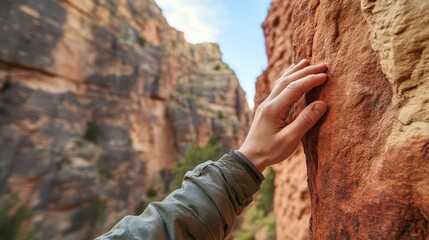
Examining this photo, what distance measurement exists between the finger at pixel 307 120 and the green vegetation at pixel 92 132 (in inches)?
641

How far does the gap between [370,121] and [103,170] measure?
16340mm

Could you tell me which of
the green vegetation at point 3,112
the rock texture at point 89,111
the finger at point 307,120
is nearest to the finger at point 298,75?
the finger at point 307,120

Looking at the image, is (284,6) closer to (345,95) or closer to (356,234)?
(345,95)

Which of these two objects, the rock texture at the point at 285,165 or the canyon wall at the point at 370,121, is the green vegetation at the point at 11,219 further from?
the canyon wall at the point at 370,121

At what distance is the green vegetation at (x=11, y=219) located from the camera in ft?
35.7

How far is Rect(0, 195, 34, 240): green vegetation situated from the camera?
10883 mm

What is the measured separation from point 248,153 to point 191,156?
14108 mm

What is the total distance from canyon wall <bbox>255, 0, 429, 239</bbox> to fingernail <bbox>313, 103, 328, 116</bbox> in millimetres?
28

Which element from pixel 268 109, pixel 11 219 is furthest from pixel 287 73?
pixel 11 219

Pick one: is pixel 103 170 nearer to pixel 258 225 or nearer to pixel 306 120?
pixel 258 225

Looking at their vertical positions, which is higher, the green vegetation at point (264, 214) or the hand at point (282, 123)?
the hand at point (282, 123)

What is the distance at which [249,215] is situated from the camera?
420 inches

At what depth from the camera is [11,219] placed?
36.2ft

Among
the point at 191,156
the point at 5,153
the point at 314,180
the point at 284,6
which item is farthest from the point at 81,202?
the point at 314,180
